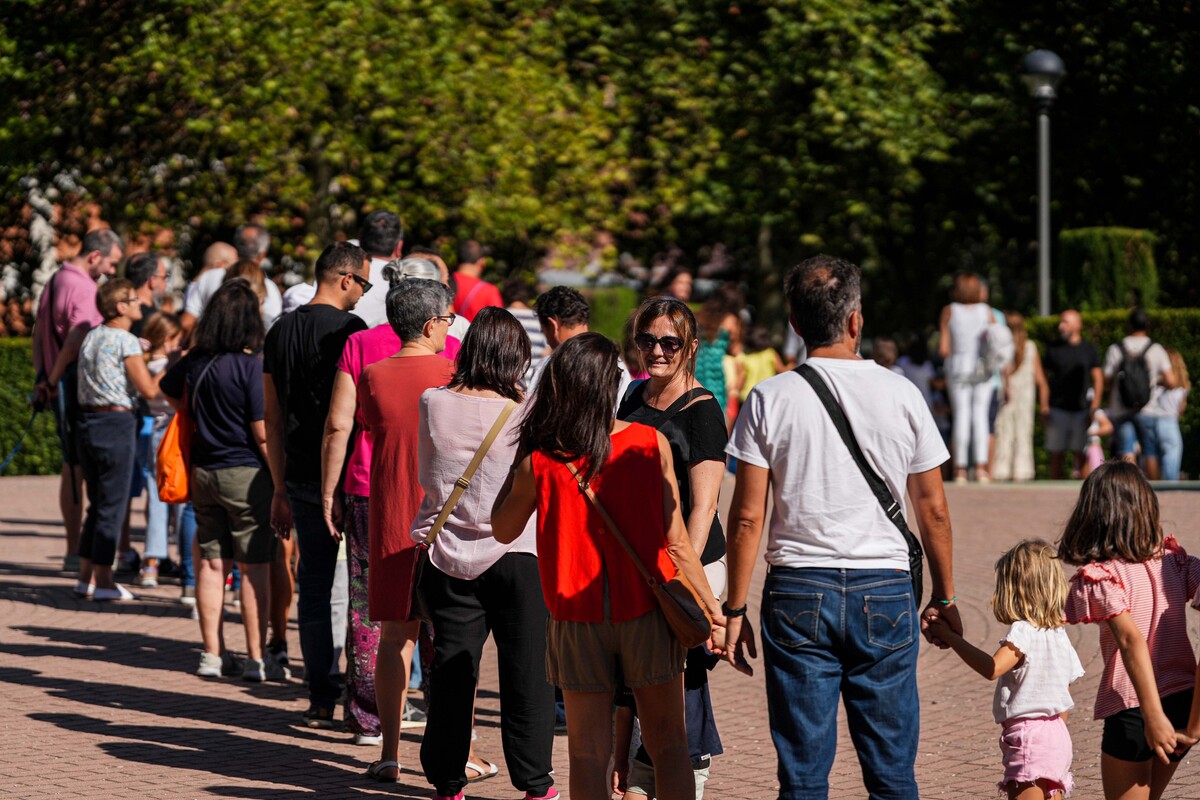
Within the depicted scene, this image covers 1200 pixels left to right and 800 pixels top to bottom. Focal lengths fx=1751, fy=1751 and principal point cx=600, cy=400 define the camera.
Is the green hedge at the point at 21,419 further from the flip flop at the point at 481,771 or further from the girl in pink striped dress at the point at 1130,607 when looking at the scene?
the girl in pink striped dress at the point at 1130,607

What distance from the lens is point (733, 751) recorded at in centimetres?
723

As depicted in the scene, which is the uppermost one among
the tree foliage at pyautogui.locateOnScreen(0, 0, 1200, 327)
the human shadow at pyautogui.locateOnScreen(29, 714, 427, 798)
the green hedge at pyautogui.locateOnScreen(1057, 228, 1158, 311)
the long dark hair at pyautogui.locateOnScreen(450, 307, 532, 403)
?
the tree foliage at pyautogui.locateOnScreen(0, 0, 1200, 327)

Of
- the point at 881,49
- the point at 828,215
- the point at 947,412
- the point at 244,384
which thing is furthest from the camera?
the point at 828,215

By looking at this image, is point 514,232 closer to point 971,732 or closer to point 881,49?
point 881,49

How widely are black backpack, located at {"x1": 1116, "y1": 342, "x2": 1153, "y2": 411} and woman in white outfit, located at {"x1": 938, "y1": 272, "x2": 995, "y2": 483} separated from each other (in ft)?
4.19

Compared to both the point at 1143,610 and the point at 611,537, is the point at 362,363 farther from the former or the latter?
the point at 1143,610

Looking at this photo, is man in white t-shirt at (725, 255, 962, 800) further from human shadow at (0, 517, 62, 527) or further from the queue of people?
human shadow at (0, 517, 62, 527)

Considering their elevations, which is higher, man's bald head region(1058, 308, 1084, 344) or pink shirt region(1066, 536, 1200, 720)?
man's bald head region(1058, 308, 1084, 344)

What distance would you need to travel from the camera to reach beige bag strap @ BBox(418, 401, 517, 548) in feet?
19.2

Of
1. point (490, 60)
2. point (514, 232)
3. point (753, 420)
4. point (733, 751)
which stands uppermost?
point (490, 60)

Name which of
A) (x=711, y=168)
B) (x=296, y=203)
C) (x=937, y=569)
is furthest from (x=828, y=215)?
(x=937, y=569)

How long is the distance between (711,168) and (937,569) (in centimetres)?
2535

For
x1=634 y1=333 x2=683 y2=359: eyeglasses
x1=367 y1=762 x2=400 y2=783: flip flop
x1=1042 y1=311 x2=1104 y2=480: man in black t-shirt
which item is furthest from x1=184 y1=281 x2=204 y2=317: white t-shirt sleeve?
x1=1042 y1=311 x2=1104 y2=480: man in black t-shirt

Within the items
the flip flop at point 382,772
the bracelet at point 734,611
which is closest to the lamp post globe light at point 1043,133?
the flip flop at point 382,772
